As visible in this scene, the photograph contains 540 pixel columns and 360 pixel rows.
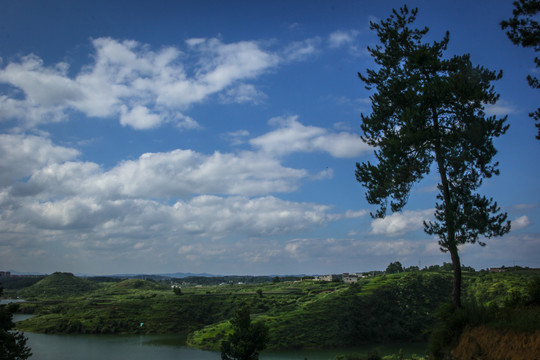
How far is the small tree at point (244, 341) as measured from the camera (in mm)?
37844

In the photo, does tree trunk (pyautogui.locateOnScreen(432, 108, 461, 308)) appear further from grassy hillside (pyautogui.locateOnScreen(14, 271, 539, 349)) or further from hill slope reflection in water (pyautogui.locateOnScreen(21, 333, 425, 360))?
grassy hillside (pyautogui.locateOnScreen(14, 271, 539, 349))

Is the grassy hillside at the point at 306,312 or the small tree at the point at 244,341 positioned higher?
the small tree at the point at 244,341

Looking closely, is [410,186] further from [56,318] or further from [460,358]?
[56,318]

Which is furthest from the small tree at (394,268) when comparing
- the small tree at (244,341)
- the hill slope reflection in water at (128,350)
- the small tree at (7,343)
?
the small tree at (7,343)

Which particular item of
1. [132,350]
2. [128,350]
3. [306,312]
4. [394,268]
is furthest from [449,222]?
[394,268]

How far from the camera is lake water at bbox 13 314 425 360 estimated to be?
6481 centimetres

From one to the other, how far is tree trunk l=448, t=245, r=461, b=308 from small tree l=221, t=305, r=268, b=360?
2640 cm

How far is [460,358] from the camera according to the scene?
542 inches

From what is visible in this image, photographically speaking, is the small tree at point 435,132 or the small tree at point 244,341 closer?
the small tree at point 435,132

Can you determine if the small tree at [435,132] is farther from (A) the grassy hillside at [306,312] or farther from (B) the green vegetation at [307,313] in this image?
(A) the grassy hillside at [306,312]

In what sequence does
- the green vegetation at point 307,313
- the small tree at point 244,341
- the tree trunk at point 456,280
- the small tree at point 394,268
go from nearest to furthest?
the tree trunk at point 456,280, the small tree at point 244,341, the green vegetation at point 307,313, the small tree at point 394,268

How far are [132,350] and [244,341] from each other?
47.0 metres

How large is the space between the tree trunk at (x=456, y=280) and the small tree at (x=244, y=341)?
86.6 feet

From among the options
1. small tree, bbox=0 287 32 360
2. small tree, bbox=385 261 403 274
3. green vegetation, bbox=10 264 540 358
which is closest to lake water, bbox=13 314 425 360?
green vegetation, bbox=10 264 540 358
